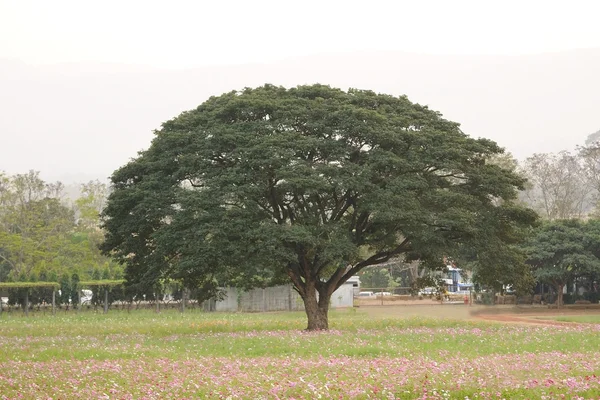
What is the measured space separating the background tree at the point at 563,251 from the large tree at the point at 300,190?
25466mm

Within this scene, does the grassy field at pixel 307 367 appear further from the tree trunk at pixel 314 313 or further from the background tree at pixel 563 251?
the background tree at pixel 563 251

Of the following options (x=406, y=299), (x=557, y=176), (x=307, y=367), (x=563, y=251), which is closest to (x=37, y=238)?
(x=406, y=299)

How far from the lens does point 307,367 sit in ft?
56.7

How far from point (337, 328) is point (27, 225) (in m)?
43.6

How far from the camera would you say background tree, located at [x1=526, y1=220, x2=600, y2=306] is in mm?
57375

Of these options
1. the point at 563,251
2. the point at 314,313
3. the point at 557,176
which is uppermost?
the point at 557,176

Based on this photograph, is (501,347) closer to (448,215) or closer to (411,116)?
(448,215)

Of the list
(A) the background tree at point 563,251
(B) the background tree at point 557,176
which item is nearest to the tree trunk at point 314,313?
(A) the background tree at point 563,251

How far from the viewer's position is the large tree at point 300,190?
28984 millimetres

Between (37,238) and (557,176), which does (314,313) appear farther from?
(557,176)

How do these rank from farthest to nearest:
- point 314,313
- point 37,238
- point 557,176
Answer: point 557,176 → point 37,238 → point 314,313

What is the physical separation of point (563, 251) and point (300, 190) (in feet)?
116

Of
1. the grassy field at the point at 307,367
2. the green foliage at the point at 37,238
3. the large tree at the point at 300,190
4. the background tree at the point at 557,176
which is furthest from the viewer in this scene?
the background tree at the point at 557,176

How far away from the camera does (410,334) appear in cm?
2866
